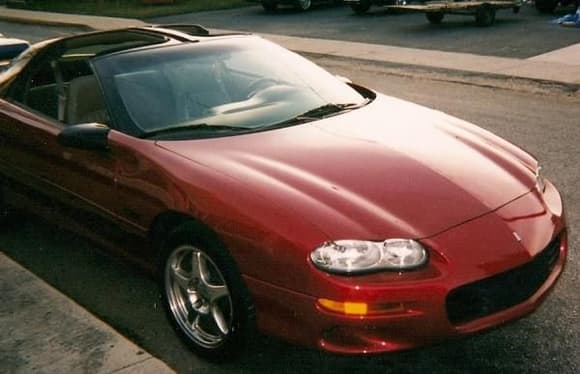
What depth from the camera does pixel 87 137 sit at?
407 centimetres

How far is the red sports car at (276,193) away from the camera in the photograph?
3.12 meters

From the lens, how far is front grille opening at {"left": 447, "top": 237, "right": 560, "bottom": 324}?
3139 millimetres

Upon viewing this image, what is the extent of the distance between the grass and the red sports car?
20.3 metres

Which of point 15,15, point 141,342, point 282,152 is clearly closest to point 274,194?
point 282,152

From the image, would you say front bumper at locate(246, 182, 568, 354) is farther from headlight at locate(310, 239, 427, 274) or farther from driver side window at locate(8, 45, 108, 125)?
driver side window at locate(8, 45, 108, 125)

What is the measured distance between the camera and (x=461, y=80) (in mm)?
11594

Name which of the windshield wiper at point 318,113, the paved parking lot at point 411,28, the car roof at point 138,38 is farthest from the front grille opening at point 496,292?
the paved parking lot at point 411,28

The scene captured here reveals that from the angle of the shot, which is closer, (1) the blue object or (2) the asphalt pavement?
(2) the asphalt pavement

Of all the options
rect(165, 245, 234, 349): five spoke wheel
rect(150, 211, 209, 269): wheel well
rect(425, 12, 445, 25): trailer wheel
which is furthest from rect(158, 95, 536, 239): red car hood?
rect(425, 12, 445, 25): trailer wheel

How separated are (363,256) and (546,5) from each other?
18869mm

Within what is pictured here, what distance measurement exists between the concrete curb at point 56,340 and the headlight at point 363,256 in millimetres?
883

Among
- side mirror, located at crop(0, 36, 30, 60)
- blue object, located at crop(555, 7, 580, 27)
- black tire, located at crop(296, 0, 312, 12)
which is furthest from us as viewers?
black tire, located at crop(296, 0, 312, 12)

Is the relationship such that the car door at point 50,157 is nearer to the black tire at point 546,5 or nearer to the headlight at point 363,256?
the headlight at point 363,256

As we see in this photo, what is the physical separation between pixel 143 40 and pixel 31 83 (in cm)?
90
